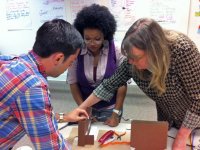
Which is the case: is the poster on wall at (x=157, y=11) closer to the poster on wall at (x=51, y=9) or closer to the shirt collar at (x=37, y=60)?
the poster on wall at (x=51, y=9)

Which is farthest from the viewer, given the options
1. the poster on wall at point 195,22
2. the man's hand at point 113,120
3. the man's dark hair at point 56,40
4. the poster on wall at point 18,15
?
the poster on wall at point 18,15

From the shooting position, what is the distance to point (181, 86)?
1.24m

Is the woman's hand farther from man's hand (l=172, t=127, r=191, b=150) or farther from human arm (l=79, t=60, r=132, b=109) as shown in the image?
man's hand (l=172, t=127, r=191, b=150)

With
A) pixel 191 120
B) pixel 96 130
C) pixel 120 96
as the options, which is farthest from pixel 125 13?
pixel 191 120

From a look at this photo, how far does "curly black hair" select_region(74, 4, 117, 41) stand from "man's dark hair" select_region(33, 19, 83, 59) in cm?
69

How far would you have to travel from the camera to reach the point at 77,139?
134cm

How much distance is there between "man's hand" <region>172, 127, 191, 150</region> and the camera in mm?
1240

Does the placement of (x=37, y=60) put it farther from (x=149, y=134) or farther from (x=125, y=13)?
(x=125, y=13)

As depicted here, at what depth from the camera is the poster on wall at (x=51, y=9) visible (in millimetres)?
3025

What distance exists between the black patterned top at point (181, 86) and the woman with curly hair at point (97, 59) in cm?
29

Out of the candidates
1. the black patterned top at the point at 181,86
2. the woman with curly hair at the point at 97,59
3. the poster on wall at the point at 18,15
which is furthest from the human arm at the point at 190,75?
the poster on wall at the point at 18,15

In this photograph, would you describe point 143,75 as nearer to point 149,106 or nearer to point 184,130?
point 184,130

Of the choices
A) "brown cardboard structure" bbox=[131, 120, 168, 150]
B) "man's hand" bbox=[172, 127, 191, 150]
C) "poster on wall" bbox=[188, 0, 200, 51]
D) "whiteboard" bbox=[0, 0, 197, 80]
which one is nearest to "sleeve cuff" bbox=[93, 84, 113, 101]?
"brown cardboard structure" bbox=[131, 120, 168, 150]

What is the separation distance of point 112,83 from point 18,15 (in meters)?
2.17
